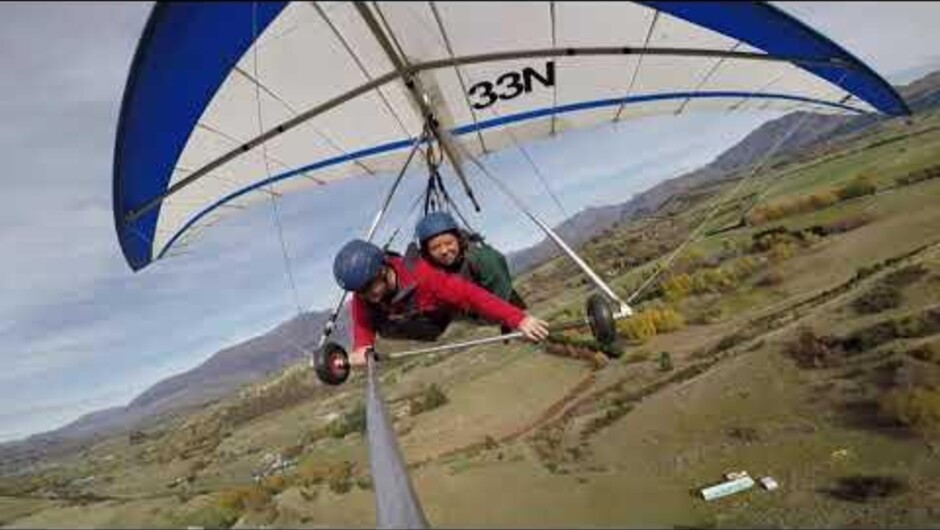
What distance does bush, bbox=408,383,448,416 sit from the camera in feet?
118

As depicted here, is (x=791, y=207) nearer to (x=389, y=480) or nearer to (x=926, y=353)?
(x=926, y=353)

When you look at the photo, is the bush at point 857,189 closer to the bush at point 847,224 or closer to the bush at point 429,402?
the bush at point 847,224

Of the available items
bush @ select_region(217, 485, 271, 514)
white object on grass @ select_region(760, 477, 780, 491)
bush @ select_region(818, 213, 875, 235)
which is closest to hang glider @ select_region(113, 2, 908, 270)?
bush @ select_region(217, 485, 271, 514)

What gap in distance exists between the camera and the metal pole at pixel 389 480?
382 cm

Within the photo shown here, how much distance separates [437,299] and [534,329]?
47.3 inches

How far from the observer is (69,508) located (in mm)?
22484

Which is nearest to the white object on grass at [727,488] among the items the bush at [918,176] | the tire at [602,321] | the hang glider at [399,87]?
the hang glider at [399,87]

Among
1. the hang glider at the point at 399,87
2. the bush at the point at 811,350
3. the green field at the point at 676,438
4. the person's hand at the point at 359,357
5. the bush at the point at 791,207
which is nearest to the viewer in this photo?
the hang glider at the point at 399,87

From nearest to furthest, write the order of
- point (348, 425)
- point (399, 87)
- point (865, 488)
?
point (399, 87) → point (865, 488) → point (348, 425)

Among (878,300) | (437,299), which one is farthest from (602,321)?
(878,300)

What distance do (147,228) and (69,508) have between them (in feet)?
53.4

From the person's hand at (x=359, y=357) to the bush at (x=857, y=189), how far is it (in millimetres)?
67163

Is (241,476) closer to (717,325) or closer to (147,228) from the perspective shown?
(717,325)

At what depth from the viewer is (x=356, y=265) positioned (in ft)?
22.9
